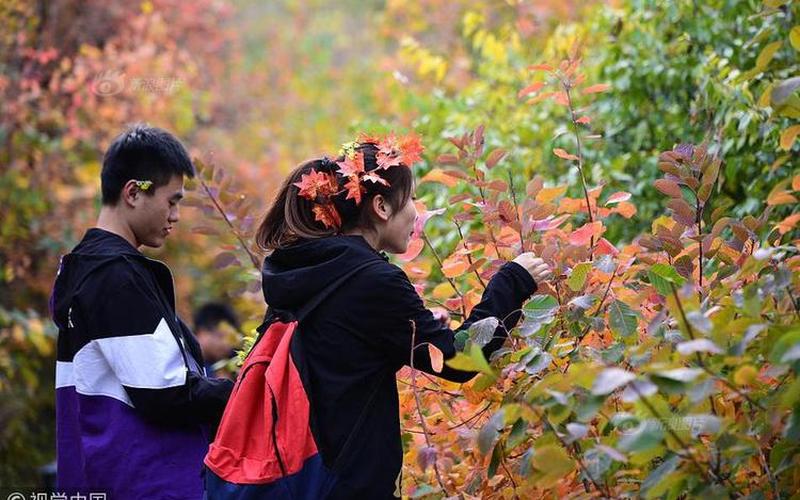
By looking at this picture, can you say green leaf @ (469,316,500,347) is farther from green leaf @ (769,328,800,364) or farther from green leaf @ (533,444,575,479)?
green leaf @ (769,328,800,364)

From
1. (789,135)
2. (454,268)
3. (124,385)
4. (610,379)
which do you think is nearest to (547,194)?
(454,268)

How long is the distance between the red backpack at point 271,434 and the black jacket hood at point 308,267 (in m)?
0.02

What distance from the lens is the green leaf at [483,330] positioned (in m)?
2.34

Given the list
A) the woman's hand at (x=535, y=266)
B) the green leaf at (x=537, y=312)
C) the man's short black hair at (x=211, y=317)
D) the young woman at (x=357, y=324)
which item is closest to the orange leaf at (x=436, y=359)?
the young woman at (x=357, y=324)

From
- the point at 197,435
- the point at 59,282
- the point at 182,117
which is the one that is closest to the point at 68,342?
the point at 59,282

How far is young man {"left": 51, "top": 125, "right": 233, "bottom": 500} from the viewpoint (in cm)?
286

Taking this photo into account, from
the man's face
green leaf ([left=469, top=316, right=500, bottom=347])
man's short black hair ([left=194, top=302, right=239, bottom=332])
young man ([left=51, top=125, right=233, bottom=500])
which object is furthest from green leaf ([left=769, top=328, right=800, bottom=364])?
man's short black hair ([left=194, top=302, right=239, bottom=332])

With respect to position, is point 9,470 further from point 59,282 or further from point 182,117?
point 59,282

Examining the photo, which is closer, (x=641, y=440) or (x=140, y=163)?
(x=641, y=440)

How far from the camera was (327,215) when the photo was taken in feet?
8.44

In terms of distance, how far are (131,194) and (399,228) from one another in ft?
3.20

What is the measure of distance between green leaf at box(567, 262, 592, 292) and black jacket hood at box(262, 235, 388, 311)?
438 mm

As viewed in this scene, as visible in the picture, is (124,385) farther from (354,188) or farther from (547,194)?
(547,194)

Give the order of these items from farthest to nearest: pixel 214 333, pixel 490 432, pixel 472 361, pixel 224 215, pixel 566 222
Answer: pixel 214 333
pixel 224 215
pixel 566 222
pixel 490 432
pixel 472 361
